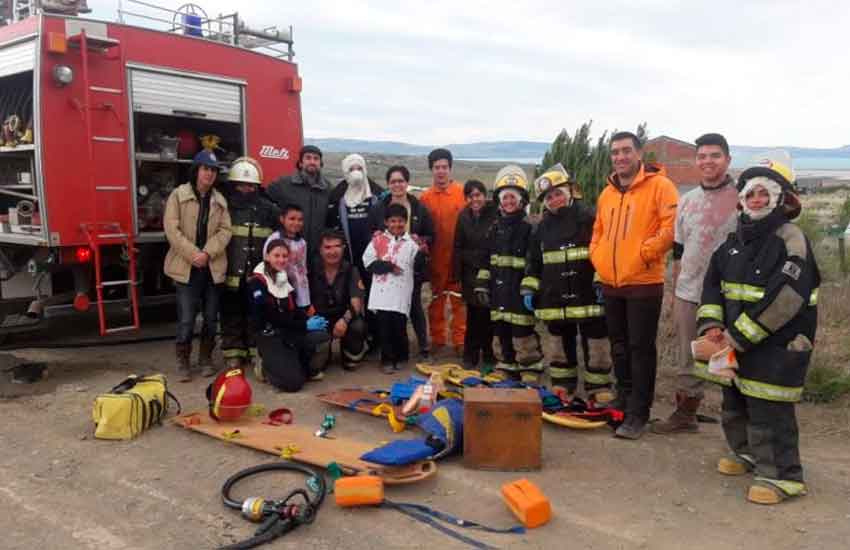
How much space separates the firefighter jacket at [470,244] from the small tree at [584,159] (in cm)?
486

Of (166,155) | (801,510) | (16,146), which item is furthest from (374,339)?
(801,510)

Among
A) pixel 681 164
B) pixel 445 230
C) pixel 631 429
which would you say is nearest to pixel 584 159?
pixel 445 230

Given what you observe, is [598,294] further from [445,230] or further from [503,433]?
[445,230]

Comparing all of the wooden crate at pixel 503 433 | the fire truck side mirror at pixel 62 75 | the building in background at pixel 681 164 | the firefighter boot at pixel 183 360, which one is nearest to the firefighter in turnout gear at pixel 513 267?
the wooden crate at pixel 503 433

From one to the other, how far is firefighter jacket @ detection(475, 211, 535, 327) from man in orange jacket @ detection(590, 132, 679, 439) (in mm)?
1001

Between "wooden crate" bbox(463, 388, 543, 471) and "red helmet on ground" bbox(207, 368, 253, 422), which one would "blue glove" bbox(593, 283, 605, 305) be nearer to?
"wooden crate" bbox(463, 388, 543, 471)

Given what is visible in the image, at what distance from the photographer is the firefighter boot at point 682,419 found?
495 centimetres

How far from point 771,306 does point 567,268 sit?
5.84 feet

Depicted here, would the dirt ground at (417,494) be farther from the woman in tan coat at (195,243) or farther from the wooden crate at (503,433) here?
the woman in tan coat at (195,243)

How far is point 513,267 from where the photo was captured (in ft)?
19.2

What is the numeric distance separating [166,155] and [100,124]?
2.44 ft

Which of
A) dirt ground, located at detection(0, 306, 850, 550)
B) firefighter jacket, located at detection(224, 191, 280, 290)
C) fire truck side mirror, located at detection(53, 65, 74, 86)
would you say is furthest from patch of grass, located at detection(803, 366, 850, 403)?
fire truck side mirror, located at detection(53, 65, 74, 86)

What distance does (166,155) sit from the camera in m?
6.96

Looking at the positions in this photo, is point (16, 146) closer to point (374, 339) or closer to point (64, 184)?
point (64, 184)
